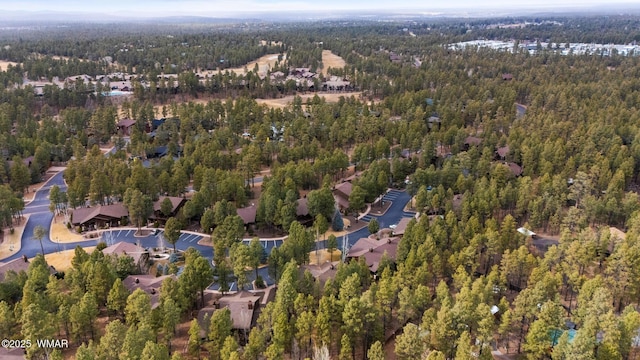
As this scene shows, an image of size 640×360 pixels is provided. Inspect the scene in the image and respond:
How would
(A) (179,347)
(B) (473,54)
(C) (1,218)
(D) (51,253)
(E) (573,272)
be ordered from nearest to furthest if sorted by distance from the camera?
(A) (179,347) < (E) (573,272) < (D) (51,253) < (C) (1,218) < (B) (473,54)

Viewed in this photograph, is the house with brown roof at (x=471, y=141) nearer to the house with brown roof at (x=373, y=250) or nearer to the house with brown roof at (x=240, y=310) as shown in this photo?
the house with brown roof at (x=373, y=250)

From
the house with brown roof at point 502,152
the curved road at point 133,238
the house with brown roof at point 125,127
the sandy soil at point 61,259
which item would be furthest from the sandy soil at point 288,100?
the sandy soil at point 61,259

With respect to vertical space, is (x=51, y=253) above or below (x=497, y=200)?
below

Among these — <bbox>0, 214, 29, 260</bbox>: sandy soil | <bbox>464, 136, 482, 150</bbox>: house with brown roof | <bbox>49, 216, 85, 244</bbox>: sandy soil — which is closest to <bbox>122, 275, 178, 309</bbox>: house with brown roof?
<bbox>49, 216, 85, 244</bbox>: sandy soil

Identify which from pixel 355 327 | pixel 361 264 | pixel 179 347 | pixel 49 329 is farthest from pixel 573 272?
pixel 49 329

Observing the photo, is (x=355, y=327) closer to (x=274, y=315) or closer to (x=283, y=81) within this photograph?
(x=274, y=315)
